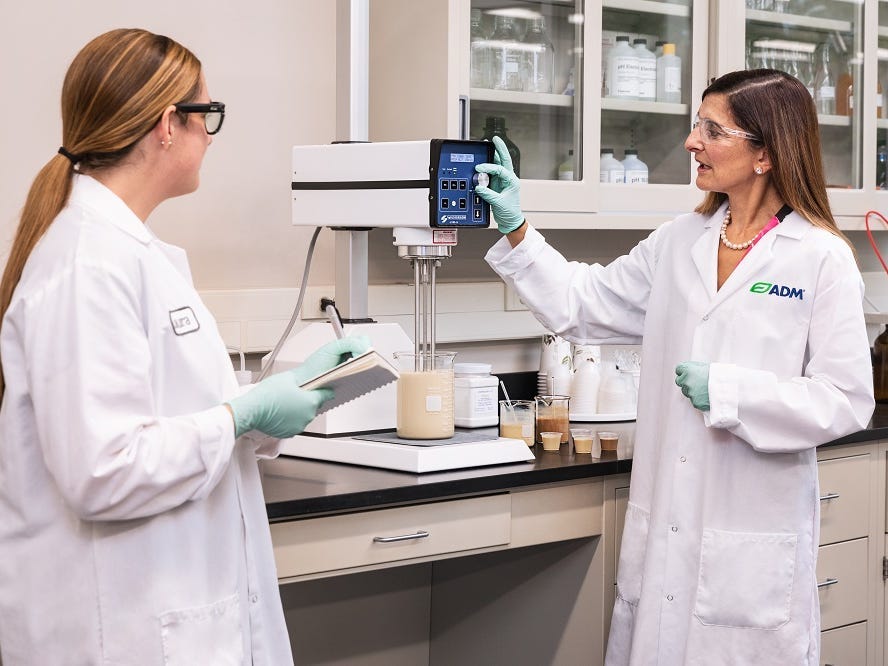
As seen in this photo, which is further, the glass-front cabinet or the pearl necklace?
the glass-front cabinet

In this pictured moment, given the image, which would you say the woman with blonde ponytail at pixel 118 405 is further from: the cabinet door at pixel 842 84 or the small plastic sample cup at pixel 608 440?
the cabinet door at pixel 842 84

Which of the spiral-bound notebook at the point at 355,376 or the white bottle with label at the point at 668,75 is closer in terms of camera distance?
the spiral-bound notebook at the point at 355,376

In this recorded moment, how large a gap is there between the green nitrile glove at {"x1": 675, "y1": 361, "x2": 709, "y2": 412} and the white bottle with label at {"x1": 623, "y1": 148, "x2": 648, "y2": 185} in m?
0.97

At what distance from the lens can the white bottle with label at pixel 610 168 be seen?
2.77 metres

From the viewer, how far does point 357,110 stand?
2.33 meters

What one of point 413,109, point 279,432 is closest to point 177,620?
point 279,432

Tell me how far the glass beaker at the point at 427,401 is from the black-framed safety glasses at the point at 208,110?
31.4 inches

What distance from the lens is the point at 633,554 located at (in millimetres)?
2133

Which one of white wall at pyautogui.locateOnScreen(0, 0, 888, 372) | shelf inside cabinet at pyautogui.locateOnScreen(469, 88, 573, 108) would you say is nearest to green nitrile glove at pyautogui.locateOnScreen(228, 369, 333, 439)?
white wall at pyautogui.locateOnScreen(0, 0, 888, 372)

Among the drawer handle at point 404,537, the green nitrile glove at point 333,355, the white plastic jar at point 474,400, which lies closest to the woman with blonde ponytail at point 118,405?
the green nitrile glove at point 333,355

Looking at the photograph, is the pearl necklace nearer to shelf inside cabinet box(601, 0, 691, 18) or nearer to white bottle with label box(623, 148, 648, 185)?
white bottle with label box(623, 148, 648, 185)

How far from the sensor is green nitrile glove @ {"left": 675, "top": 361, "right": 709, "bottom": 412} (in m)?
1.93

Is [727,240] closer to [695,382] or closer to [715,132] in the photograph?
[715,132]

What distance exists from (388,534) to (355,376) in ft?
1.68
